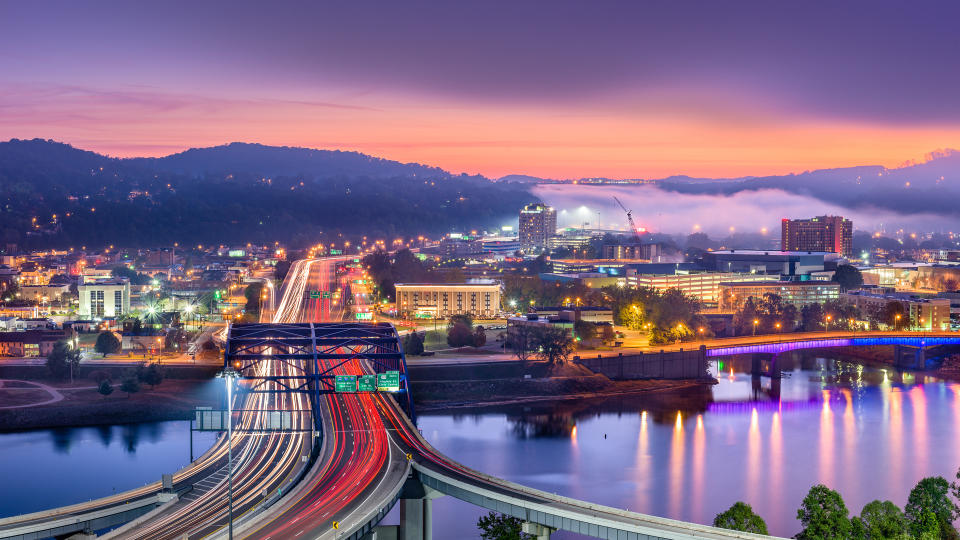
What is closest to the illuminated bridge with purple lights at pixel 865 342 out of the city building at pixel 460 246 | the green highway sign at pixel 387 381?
the green highway sign at pixel 387 381

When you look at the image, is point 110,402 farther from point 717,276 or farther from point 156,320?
point 717,276

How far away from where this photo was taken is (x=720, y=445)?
66.7 feet

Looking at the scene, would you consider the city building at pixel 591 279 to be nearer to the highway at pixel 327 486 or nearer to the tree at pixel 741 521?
the highway at pixel 327 486

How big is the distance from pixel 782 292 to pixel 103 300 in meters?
27.7

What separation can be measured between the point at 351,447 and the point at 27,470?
635 cm

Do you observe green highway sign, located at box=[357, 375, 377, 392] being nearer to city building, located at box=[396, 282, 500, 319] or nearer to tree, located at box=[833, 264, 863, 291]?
city building, located at box=[396, 282, 500, 319]

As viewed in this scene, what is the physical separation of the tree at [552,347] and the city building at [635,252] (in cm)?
3607

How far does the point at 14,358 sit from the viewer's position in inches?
1034

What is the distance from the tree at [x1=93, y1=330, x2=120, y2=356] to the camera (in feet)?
86.0

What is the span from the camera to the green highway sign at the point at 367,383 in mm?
19312

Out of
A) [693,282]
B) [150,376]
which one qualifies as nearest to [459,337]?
[150,376]

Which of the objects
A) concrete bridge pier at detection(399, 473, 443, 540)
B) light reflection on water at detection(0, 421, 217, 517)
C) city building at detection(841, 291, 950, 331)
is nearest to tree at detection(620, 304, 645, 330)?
city building at detection(841, 291, 950, 331)

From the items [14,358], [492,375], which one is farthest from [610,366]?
[14,358]

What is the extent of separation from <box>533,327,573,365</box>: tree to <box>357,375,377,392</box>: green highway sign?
8.00 meters
